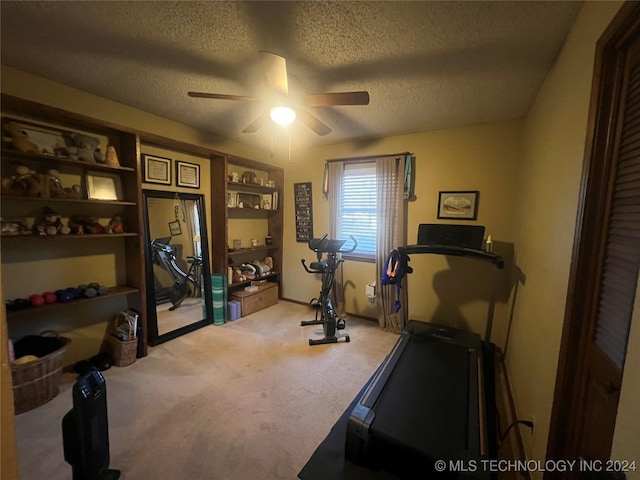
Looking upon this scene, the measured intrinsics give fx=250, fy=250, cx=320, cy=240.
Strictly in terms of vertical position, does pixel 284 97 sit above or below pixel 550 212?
above

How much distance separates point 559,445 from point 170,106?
374cm

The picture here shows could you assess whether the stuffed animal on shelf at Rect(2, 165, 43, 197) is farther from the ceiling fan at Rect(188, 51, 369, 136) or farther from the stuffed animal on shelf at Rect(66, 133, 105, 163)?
the ceiling fan at Rect(188, 51, 369, 136)

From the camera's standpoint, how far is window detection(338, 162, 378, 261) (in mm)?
3531

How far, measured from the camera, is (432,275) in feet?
10.4

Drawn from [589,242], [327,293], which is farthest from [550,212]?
[327,293]

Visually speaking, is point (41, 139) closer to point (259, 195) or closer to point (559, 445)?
point (259, 195)

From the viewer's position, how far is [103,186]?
2420mm

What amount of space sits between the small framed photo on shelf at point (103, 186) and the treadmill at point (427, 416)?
113 inches

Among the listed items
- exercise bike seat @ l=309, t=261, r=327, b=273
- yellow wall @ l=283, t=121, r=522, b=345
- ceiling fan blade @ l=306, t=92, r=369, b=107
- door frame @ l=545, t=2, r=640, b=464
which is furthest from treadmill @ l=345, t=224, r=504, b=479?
ceiling fan blade @ l=306, t=92, r=369, b=107

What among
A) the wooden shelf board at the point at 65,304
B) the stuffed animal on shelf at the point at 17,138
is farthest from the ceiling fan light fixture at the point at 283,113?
the wooden shelf board at the point at 65,304

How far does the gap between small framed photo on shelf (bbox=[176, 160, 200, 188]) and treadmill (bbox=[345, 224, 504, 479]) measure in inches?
118

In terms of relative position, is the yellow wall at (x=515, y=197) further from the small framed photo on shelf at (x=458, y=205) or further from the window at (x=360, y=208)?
the window at (x=360, y=208)

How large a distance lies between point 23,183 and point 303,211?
2.91 metres

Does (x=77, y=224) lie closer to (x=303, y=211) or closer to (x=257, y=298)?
(x=257, y=298)
